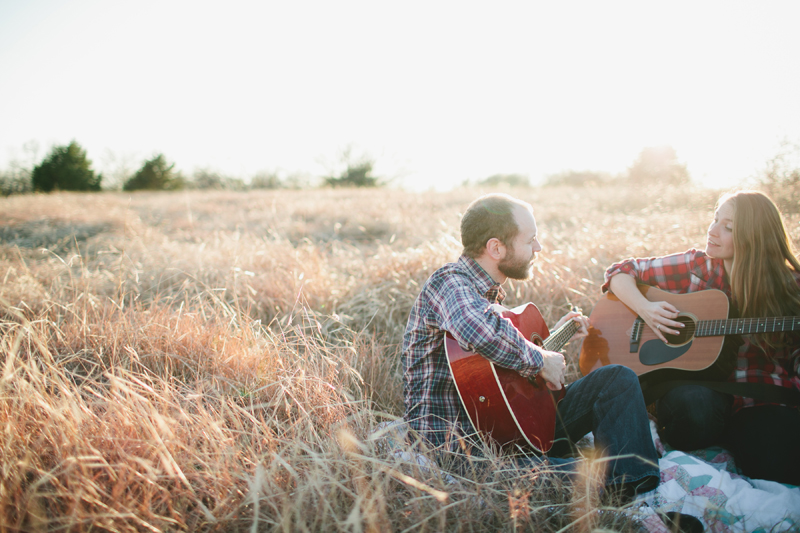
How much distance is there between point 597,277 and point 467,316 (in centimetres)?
242

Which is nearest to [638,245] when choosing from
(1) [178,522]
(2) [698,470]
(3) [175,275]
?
(2) [698,470]

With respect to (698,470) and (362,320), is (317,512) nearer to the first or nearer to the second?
(698,470)

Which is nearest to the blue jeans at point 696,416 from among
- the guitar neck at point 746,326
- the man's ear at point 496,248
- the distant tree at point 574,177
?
the guitar neck at point 746,326

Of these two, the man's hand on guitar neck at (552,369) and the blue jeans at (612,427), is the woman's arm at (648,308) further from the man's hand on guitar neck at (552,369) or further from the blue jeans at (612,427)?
the man's hand on guitar neck at (552,369)

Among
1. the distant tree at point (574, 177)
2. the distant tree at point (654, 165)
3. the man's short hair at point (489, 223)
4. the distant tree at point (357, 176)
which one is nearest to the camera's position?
the man's short hair at point (489, 223)

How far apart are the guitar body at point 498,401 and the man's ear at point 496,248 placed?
1.65 ft

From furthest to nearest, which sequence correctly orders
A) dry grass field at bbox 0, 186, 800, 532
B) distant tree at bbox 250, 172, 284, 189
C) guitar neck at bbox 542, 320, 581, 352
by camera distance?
1. distant tree at bbox 250, 172, 284, 189
2. guitar neck at bbox 542, 320, 581, 352
3. dry grass field at bbox 0, 186, 800, 532

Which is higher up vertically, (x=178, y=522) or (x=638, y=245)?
(x=638, y=245)

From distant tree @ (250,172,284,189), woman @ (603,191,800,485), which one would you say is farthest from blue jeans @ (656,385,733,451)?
distant tree @ (250,172,284,189)

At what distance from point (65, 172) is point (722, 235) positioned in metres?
25.3

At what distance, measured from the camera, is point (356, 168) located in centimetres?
2180

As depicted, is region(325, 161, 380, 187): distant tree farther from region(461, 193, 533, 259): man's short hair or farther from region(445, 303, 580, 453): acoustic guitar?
region(445, 303, 580, 453): acoustic guitar

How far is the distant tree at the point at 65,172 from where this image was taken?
747 inches

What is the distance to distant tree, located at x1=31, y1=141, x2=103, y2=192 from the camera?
1898cm
